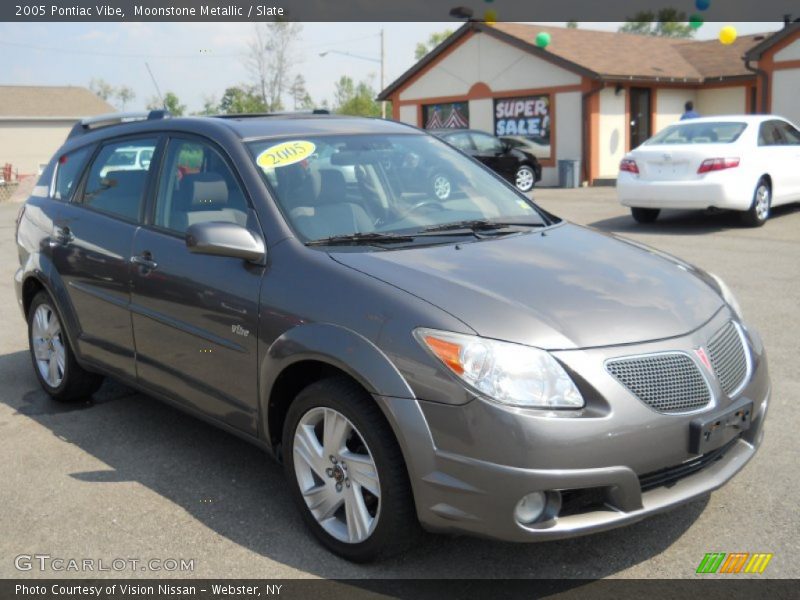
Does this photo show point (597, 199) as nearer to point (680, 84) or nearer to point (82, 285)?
point (680, 84)

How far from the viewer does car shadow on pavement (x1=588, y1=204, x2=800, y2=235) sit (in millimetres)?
12781

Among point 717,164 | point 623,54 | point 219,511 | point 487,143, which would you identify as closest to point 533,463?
point 219,511

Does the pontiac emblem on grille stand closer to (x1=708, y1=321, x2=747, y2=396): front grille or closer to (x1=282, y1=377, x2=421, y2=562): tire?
(x1=708, y1=321, x2=747, y2=396): front grille

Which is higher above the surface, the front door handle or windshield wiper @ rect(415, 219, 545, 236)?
windshield wiper @ rect(415, 219, 545, 236)

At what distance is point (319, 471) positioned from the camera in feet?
11.7

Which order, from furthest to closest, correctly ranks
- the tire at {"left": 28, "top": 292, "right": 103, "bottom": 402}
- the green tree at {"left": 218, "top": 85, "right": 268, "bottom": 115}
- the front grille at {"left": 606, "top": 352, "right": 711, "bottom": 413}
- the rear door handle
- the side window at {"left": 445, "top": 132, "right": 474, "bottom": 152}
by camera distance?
the green tree at {"left": 218, "top": 85, "right": 268, "bottom": 115}, the side window at {"left": 445, "top": 132, "right": 474, "bottom": 152}, the tire at {"left": 28, "top": 292, "right": 103, "bottom": 402}, the rear door handle, the front grille at {"left": 606, "top": 352, "right": 711, "bottom": 413}

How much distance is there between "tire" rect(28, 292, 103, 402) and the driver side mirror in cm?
205

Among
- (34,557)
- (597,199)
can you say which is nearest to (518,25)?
(597,199)

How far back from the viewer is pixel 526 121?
25312 millimetres

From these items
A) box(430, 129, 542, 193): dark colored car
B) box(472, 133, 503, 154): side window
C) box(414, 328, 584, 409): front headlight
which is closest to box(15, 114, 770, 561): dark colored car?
box(414, 328, 584, 409): front headlight

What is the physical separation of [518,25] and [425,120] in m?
4.22

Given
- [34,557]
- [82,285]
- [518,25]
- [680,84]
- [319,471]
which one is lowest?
[34,557]

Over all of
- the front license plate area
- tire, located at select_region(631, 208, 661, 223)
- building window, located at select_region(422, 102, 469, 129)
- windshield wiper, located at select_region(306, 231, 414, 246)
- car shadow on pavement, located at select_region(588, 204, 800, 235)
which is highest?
building window, located at select_region(422, 102, 469, 129)

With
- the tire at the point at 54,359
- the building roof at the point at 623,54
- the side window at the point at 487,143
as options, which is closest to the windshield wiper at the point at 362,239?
the tire at the point at 54,359
